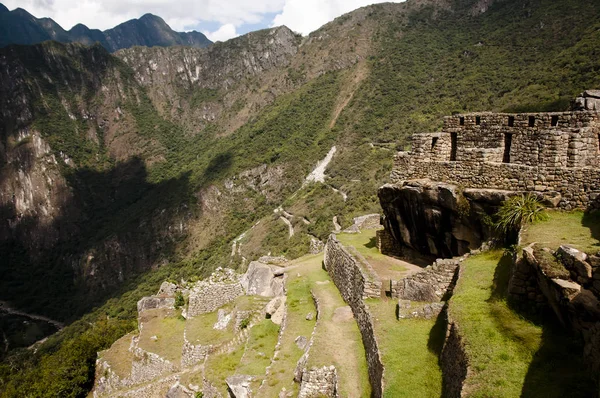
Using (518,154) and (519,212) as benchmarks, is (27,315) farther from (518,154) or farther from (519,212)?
(519,212)

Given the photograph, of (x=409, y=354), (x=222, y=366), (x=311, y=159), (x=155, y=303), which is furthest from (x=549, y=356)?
(x=311, y=159)

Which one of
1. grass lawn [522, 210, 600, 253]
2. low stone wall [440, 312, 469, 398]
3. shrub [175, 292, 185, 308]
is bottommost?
shrub [175, 292, 185, 308]

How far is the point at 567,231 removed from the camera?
408 inches

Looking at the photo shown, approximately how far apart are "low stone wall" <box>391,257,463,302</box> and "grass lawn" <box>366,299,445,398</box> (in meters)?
1.01

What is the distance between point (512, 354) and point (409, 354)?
364 cm

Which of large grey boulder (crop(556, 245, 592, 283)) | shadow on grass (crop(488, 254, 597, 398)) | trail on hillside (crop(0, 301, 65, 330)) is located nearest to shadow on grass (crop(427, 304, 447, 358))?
shadow on grass (crop(488, 254, 597, 398))

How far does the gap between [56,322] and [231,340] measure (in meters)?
122

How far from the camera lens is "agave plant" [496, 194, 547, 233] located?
38.1 feet

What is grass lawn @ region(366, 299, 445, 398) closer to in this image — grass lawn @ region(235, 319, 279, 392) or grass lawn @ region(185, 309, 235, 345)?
grass lawn @ region(235, 319, 279, 392)

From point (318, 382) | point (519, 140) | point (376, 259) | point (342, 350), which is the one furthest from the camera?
point (376, 259)

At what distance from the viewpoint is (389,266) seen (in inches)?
708

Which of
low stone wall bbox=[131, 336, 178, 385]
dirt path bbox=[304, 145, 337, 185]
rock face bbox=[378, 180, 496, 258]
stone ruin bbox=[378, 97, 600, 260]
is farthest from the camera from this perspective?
dirt path bbox=[304, 145, 337, 185]

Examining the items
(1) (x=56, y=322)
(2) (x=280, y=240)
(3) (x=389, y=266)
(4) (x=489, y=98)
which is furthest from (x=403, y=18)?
(3) (x=389, y=266)

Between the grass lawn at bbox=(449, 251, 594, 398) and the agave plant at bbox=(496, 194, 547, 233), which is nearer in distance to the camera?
the grass lawn at bbox=(449, 251, 594, 398)
